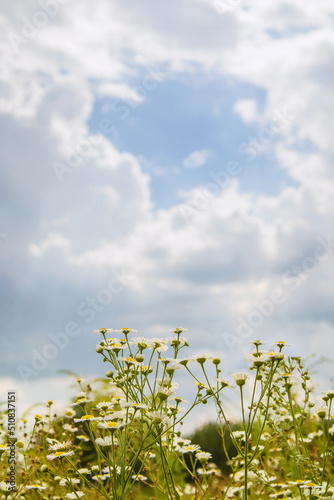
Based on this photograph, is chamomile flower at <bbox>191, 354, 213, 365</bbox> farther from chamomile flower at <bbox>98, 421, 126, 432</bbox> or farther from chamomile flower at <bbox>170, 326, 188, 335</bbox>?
chamomile flower at <bbox>98, 421, 126, 432</bbox>

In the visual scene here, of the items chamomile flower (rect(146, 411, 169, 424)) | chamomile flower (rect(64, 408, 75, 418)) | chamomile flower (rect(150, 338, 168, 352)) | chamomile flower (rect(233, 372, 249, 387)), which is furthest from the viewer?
chamomile flower (rect(64, 408, 75, 418))

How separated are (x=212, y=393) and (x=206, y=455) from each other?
80cm

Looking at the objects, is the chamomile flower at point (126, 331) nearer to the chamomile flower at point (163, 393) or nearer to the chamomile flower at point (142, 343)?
the chamomile flower at point (142, 343)

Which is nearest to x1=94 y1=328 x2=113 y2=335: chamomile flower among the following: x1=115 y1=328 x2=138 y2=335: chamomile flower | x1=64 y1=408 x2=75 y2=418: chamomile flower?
x1=115 y1=328 x2=138 y2=335: chamomile flower

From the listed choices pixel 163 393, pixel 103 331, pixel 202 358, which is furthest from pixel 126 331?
pixel 163 393

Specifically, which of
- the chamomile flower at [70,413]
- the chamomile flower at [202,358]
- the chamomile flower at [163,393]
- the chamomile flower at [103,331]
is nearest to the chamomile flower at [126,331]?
the chamomile flower at [103,331]

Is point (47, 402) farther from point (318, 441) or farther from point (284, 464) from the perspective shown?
point (318, 441)

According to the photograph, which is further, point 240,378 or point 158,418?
point 240,378

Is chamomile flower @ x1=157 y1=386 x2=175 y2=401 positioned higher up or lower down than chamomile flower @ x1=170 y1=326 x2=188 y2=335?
lower down

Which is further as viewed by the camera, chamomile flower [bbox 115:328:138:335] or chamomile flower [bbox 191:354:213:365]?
chamomile flower [bbox 115:328:138:335]

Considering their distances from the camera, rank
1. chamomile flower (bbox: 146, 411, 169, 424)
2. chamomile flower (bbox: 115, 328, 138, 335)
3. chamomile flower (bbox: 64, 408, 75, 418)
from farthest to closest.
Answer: chamomile flower (bbox: 64, 408, 75, 418)
chamomile flower (bbox: 115, 328, 138, 335)
chamomile flower (bbox: 146, 411, 169, 424)

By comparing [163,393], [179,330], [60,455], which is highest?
[179,330]

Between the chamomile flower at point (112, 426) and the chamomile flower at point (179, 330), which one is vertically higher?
the chamomile flower at point (179, 330)

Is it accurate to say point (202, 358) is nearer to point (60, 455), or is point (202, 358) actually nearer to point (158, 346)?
point (158, 346)
